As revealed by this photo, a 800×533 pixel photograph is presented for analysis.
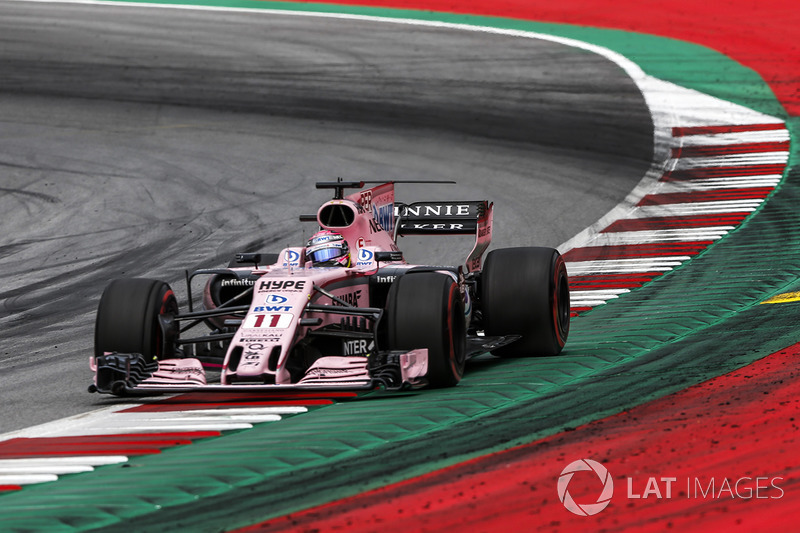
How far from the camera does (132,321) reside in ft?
36.6

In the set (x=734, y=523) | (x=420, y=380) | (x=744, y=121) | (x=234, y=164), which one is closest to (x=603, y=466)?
(x=734, y=523)

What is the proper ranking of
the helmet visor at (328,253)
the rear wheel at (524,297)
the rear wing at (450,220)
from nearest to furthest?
the helmet visor at (328,253) → the rear wheel at (524,297) → the rear wing at (450,220)

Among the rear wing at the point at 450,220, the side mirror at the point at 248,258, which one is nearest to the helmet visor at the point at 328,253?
the side mirror at the point at 248,258

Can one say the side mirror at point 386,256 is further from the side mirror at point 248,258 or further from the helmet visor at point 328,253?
the side mirror at point 248,258

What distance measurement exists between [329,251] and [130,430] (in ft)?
9.36

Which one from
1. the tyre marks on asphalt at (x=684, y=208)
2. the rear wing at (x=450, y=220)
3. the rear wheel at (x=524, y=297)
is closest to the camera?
the rear wheel at (x=524, y=297)

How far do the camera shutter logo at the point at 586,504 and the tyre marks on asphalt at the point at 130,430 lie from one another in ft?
9.33

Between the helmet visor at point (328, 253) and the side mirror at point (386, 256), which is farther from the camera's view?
the side mirror at point (386, 256)

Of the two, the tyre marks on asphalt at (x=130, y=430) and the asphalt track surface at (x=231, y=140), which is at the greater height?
the asphalt track surface at (x=231, y=140)

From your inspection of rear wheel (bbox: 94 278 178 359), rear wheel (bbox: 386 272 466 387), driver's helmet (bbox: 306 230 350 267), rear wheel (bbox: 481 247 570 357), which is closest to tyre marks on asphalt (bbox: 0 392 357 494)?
rear wheel (bbox: 94 278 178 359)

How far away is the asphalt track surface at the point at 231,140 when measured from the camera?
56.9ft
